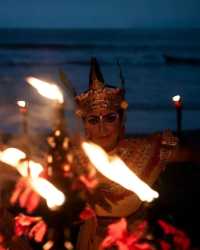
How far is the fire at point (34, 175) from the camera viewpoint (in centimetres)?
202

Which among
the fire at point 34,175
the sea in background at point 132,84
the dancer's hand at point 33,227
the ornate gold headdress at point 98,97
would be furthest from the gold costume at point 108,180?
the sea in background at point 132,84

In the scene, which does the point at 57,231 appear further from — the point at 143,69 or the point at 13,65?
the point at 13,65

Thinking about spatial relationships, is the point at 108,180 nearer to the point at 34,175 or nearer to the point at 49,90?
the point at 34,175

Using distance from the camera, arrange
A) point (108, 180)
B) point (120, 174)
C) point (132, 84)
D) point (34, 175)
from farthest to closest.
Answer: point (132, 84)
point (108, 180)
point (34, 175)
point (120, 174)

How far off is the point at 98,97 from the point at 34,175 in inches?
50.3

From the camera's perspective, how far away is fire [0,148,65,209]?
2020mm

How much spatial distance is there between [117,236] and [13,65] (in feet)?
105

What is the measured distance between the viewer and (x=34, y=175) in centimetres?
264

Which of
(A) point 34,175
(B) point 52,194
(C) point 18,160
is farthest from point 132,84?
(B) point 52,194

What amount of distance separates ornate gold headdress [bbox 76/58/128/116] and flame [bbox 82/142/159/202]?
1256 millimetres

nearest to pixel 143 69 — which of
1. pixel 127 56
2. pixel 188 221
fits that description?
pixel 127 56

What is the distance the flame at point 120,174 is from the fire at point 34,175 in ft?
0.96

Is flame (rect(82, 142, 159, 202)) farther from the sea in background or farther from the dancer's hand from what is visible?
the sea in background

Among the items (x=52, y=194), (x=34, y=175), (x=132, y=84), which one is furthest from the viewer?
(x=132, y=84)
